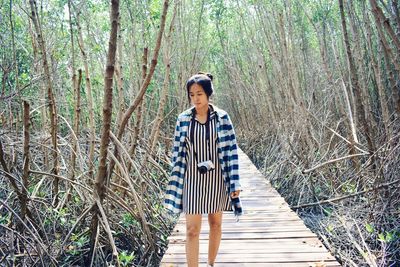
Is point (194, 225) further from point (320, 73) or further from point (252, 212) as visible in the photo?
point (320, 73)

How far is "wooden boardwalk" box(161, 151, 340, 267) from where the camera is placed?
7.48ft

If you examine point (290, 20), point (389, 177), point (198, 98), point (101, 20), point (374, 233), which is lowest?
point (374, 233)

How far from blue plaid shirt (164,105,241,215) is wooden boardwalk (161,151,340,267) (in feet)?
1.59

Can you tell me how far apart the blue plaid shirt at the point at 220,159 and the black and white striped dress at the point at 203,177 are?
0.02 meters

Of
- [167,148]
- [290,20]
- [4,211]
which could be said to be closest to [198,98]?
[4,211]

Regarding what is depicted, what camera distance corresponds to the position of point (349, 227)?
10.3 ft

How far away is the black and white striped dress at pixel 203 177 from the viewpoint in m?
1.98

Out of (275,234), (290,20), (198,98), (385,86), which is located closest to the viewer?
(198,98)

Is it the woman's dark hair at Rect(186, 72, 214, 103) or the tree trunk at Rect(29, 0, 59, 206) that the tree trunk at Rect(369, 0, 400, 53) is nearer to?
the woman's dark hair at Rect(186, 72, 214, 103)

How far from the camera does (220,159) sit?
2.00m

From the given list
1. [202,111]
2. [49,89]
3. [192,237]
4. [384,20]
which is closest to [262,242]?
[192,237]

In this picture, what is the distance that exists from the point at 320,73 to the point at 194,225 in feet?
15.7

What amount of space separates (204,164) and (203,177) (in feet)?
0.23

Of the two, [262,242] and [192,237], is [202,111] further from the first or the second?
[262,242]
